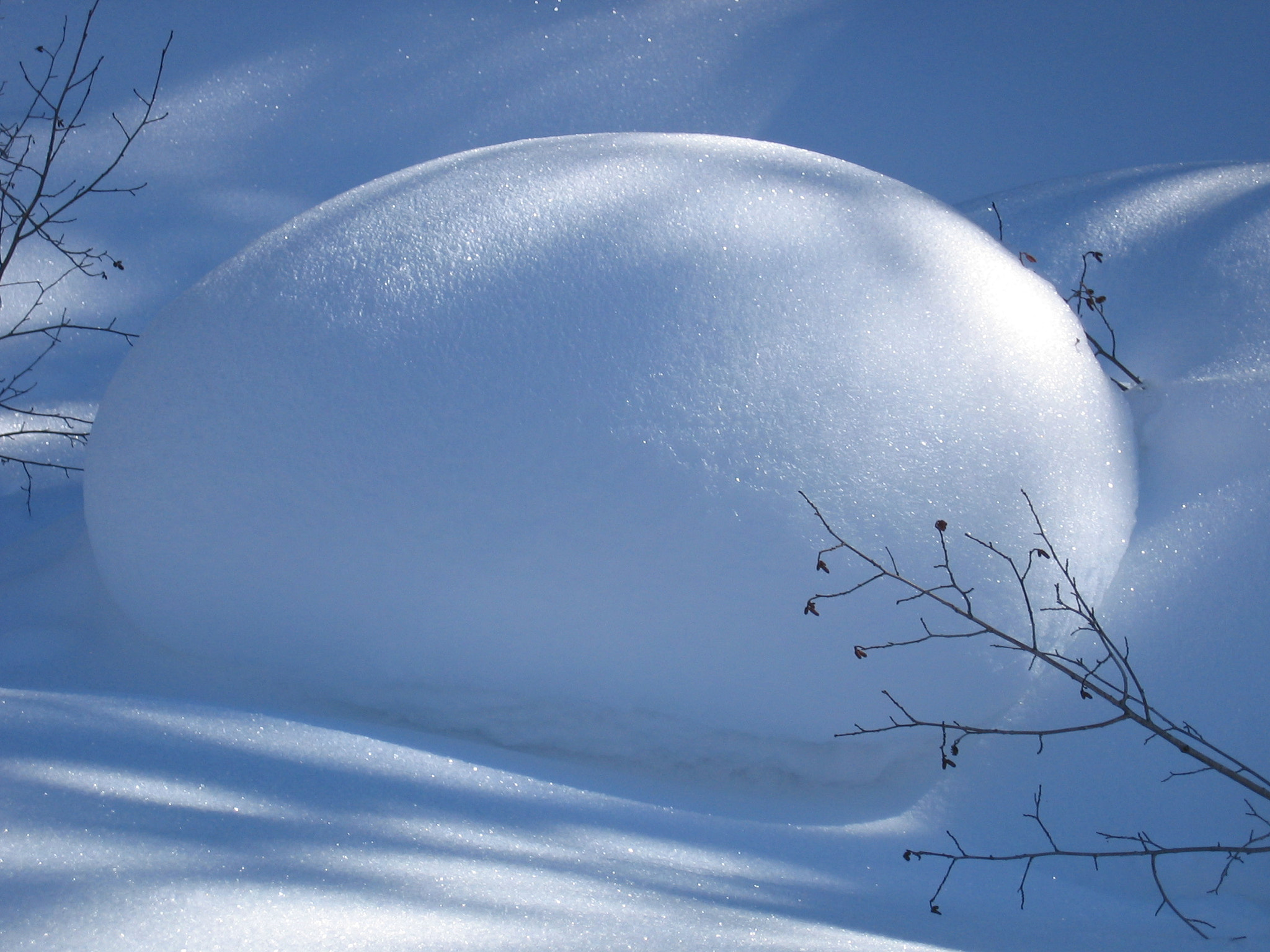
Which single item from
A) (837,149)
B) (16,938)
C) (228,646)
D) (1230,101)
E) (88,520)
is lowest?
(16,938)

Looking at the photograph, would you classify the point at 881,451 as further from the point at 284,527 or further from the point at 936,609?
the point at 284,527

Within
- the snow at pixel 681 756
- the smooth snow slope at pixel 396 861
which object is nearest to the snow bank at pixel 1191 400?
the snow at pixel 681 756

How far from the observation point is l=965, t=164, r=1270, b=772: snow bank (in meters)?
1.69

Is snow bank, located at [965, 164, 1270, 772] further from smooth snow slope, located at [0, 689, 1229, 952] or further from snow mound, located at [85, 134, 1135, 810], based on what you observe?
smooth snow slope, located at [0, 689, 1229, 952]

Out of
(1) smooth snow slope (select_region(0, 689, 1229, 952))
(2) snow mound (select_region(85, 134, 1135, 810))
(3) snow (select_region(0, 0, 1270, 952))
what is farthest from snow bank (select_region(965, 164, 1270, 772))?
(1) smooth snow slope (select_region(0, 689, 1229, 952))

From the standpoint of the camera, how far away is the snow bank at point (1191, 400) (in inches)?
66.5

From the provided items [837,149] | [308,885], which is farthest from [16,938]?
[837,149]

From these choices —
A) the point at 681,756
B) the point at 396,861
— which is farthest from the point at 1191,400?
the point at 396,861

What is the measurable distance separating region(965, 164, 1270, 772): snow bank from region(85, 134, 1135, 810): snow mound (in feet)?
0.51

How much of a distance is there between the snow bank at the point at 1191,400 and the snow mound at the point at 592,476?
15 cm

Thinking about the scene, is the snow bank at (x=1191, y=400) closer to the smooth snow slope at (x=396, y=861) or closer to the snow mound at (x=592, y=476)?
the snow mound at (x=592, y=476)

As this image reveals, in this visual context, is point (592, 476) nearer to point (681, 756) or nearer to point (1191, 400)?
point (681, 756)

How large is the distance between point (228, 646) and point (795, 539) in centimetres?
96

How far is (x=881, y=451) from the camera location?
1.62m
